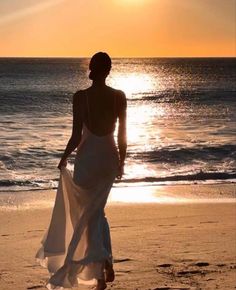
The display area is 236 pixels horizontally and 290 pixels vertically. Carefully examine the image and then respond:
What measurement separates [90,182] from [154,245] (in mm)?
2431

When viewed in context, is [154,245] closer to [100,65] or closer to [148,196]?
[100,65]

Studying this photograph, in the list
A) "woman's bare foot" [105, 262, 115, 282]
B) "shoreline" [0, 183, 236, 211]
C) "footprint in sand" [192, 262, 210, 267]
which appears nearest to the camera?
"woman's bare foot" [105, 262, 115, 282]

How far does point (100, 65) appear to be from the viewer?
5387 millimetres

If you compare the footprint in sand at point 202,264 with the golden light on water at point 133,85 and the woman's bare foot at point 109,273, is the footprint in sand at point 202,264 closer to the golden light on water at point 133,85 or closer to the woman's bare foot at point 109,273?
the woman's bare foot at point 109,273

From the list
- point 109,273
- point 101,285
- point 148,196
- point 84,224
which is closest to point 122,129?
point 84,224

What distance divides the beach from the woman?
572 millimetres

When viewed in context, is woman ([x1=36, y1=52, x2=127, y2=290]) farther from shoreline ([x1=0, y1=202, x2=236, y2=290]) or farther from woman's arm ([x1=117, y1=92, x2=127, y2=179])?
shoreline ([x1=0, y1=202, x2=236, y2=290])

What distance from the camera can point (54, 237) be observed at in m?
5.53

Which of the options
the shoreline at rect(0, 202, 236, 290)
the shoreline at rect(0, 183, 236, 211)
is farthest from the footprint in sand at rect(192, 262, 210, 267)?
the shoreline at rect(0, 183, 236, 211)

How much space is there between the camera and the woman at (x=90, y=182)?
5.39 metres

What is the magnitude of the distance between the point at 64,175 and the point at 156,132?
76.1 feet

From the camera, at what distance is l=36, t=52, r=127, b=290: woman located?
5.39m

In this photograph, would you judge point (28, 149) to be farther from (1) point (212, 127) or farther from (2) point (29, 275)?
(2) point (29, 275)

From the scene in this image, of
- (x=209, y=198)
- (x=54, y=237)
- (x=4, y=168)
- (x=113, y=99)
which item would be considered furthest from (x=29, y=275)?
(x=4, y=168)
